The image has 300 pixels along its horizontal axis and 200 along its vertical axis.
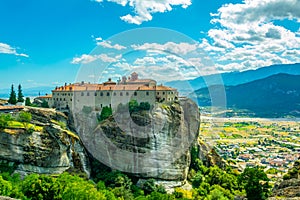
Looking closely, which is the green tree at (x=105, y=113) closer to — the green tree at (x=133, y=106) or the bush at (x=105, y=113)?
the bush at (x=105, y=113)

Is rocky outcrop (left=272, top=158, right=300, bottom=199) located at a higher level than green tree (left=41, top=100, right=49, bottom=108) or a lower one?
lower

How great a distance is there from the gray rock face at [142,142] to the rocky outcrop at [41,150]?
3.31 m

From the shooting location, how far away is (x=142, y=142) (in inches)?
1558

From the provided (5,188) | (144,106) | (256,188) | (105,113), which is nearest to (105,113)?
(105,113)

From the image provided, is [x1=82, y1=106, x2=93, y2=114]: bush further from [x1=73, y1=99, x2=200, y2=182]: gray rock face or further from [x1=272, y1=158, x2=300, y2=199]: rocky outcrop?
[x1=272, y1=158, x2=300, y2=199]: rocky outcrop

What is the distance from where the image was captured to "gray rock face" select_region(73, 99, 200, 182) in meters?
39.3

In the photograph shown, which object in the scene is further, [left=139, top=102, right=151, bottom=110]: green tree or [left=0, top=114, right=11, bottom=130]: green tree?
[left=139, top=102, right=151, bottom=110]: green tree

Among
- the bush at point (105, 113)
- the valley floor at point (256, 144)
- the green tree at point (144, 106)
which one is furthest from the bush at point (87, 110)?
the valley floor at point (256, 144)

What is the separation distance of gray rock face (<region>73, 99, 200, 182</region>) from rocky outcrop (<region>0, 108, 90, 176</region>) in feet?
10.9

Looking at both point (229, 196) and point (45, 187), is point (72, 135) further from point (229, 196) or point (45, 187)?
point (229, 196)

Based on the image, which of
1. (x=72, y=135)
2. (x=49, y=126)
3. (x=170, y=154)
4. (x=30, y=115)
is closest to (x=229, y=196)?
(x=170, y=154)

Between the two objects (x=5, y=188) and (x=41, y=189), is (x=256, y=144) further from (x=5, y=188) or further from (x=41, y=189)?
(x=5, y=188)

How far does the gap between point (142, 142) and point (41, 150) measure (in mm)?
12594

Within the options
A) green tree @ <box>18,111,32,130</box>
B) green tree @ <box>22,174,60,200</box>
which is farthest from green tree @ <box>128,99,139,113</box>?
green tree @ <box>22,174,60,200</box>
